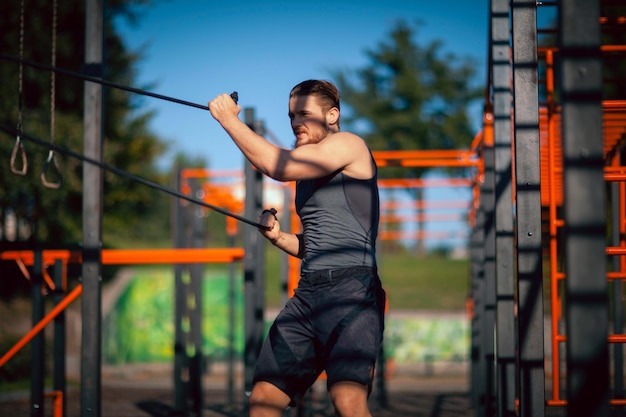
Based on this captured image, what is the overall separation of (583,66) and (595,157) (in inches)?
9.4

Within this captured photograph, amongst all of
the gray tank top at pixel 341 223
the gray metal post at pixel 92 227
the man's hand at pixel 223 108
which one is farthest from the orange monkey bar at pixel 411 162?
the man's hand at pixel 223 108

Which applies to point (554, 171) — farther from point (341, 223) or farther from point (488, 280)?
point (341, 223)

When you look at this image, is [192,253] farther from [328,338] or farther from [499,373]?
[328,338]

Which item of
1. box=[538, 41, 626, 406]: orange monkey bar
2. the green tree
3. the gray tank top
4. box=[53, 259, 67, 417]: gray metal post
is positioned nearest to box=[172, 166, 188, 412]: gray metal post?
box=[53, 259, 67, 417]: gray metal post

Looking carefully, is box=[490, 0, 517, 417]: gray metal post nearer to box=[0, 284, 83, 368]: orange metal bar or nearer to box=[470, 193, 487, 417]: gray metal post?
box=[470, 193, 487, 417]: gray metal post

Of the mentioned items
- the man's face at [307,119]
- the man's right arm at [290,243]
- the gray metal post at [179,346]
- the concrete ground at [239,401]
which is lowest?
the concrete ground at [239,401]

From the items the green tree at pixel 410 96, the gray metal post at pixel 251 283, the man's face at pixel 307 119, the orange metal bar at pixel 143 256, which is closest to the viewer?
the man's face at pixel 307 119

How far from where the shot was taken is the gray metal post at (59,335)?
470cm

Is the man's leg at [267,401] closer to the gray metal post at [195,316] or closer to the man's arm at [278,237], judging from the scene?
the man's arm at [278,237]

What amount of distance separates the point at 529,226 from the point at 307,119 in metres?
1.11

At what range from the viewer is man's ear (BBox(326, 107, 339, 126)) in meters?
2.90

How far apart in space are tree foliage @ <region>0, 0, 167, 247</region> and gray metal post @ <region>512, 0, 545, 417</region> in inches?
520

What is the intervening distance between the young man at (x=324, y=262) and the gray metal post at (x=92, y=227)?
1.51 meters

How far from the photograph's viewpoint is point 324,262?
9.18 ft
